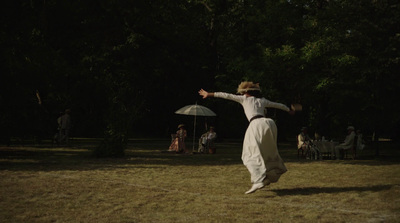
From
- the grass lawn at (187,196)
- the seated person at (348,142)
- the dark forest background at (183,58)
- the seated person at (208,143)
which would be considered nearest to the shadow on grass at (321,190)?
the grass lawn at (187,196)

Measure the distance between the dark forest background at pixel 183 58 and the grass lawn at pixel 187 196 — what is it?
6.31 m

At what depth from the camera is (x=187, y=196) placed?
351 inches

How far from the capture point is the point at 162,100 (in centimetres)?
4575

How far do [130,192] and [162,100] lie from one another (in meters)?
36.6

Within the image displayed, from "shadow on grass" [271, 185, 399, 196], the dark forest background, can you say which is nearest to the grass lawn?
"shadow on grass" [271, 185, 399, 196]

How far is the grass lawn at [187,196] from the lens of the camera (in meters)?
7.00

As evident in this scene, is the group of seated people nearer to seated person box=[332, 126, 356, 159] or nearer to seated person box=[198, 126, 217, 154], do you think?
seated person box=[332, 126, 356, 159]

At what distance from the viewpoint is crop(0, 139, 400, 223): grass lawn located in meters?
7.00

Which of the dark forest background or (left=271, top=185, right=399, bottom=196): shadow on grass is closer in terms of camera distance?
(left=271, top=185, right=399, bottom=196): shadow on grass

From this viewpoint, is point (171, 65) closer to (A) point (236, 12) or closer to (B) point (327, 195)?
(A) point (236, 12)

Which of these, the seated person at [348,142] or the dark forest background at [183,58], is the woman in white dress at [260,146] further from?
the seated person at [348,142]

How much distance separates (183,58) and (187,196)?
30.5 meters

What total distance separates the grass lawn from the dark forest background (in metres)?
6.31

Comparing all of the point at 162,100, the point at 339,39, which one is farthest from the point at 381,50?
the point at 162,100
